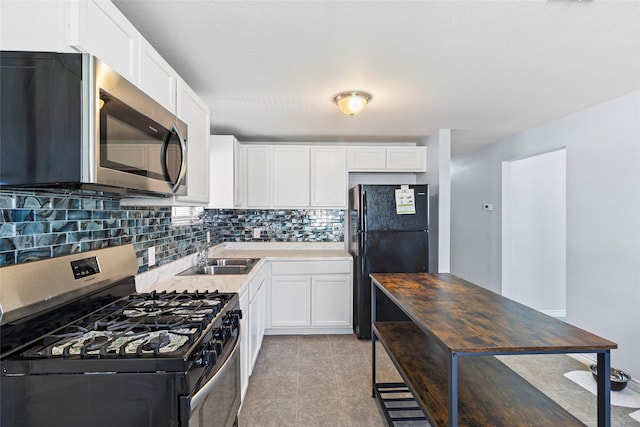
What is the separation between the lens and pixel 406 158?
3.75 m

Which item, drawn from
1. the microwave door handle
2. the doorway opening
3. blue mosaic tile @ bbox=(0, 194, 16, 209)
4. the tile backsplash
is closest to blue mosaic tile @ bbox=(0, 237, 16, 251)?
the tile backsplash

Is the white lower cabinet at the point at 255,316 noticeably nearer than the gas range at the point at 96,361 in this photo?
No

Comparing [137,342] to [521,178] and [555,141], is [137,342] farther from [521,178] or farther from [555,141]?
[521,178]

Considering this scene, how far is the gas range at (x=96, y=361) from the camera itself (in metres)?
0.94

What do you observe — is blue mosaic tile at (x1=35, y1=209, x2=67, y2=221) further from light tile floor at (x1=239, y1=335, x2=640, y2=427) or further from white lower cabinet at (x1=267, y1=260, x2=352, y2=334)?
white lower cabinet at (x1=267, y1=260, x2=352, y2=334)

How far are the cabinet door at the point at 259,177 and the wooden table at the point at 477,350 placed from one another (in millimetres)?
2030

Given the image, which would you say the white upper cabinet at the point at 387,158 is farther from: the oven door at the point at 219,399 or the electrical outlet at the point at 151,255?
the oven door at the point at 219,399

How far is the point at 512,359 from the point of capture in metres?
2.91

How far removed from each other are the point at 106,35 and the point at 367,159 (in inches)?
115

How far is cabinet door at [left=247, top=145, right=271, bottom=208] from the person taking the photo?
3.64 metres

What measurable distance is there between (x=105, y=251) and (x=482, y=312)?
1.84 meters

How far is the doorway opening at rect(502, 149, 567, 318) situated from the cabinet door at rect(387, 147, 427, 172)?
48.2 inches

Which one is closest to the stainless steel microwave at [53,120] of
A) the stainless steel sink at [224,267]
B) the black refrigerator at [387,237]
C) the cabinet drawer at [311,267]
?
the stainless steel sink at [224,267]

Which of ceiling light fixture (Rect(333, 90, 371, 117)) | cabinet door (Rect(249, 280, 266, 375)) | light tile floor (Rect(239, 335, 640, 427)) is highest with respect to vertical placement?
ceiling light fixture (Rect(333, 90, 371, 117))
